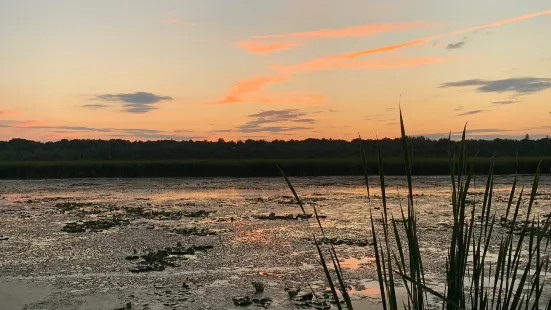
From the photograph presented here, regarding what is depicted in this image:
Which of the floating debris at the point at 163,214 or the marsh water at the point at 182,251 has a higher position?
the floating debris at the point at 163,214

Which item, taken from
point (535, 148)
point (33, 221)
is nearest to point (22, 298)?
point (33, 221)

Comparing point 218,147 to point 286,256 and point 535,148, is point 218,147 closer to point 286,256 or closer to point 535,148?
point 535,148

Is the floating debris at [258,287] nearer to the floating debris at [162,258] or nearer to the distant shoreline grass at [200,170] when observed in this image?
the floating debris at [162,258]

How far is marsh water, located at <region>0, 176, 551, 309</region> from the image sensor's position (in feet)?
23.0

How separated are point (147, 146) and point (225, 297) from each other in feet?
193

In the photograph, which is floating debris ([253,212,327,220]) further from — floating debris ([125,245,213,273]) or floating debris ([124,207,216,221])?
floating debris ([125,245,213,273])

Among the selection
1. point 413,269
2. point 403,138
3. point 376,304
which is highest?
point 403,138

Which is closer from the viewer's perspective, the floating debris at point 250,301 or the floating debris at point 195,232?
the floating debris at point 250,301

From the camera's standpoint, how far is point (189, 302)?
6625mm

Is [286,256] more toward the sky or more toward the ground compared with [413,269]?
more toward the ground

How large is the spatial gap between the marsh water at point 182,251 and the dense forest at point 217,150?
1562 inches

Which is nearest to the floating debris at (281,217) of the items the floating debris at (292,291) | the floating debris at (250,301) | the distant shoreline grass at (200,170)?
the floating debris at (292,291)

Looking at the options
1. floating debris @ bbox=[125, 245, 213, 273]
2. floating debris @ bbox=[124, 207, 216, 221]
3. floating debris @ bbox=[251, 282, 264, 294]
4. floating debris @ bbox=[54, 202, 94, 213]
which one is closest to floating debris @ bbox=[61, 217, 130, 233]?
floating debris @ bbox=[124, 207, 216, 221]

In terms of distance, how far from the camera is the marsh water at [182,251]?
7.02m
